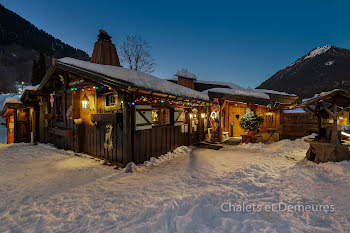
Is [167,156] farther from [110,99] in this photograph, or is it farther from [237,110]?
[237,110]

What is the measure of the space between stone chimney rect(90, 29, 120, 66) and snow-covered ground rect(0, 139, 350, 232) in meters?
8.36

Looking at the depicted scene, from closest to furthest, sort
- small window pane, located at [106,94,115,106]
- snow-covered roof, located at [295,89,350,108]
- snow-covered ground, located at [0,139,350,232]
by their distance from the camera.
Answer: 1. snow-covered ground, located at [0,139,350,232]
2. snow-covered roof, located at [295,89,350,108]
3. small window pane, located at [106,94,115,106]

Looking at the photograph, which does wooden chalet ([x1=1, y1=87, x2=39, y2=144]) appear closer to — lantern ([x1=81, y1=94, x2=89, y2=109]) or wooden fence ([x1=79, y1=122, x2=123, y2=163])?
lantern ([x1=81, y1=94, x2=89, y2=109])

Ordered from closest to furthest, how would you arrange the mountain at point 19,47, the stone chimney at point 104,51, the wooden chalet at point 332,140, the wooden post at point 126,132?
the wooden chalet at point 332,140, the wooden post at point 126,132, the stone chimney at point 104,51, the mountain at point 19,47

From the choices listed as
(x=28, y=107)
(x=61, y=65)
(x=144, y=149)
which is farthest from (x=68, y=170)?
(x=28, y=107)

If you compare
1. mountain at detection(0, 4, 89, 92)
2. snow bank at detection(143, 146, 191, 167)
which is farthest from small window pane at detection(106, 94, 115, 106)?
mountain at detection(0, 4, 89, 92)

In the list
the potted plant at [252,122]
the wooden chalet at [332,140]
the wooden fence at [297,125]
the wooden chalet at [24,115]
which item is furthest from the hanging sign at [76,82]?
the wooden fence at [297,125]

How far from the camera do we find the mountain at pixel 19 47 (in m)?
63.2

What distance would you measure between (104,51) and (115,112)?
24.3 feet

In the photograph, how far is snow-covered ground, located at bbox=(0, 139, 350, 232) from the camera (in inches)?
126

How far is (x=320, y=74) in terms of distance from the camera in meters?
31.6

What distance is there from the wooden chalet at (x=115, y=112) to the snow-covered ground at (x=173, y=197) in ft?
4.21

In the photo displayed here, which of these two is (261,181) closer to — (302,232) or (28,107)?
(302,232)

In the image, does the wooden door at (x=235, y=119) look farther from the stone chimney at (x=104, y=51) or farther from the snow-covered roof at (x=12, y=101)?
the snow-covered roof at (x=12, y=101)
